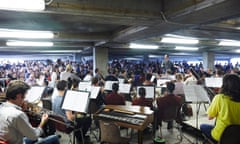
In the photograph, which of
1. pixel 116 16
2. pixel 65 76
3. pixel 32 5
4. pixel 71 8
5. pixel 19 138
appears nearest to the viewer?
pixel 19 138

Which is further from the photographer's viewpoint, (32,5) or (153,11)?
(153,11)

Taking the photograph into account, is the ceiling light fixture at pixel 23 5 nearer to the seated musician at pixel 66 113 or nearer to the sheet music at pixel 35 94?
the seated musician at pixel 66 113

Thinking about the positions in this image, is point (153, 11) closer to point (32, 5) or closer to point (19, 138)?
point (32, 5)

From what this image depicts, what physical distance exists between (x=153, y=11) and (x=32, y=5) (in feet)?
7.79

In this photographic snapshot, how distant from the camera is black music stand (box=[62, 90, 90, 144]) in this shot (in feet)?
11.8

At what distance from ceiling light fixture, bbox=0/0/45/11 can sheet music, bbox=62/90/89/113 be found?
153cm

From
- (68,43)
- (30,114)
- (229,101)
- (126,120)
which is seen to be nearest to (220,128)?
(229,101)

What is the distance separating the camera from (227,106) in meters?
2.74

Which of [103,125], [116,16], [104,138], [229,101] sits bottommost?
[104,138]

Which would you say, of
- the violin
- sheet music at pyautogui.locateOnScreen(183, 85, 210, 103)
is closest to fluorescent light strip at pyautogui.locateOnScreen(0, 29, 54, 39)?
the violin

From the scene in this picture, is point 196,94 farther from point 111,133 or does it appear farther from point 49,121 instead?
point 49,121

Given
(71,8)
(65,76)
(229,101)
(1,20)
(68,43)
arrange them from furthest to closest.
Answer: (68,43), (65,76), (1,20), (71,8), (229,101)

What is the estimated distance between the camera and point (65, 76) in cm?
755

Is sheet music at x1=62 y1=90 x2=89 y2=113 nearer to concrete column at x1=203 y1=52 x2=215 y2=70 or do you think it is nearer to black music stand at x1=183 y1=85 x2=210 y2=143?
black music stand at x1=183 y1=85 x2=210 y2=143
